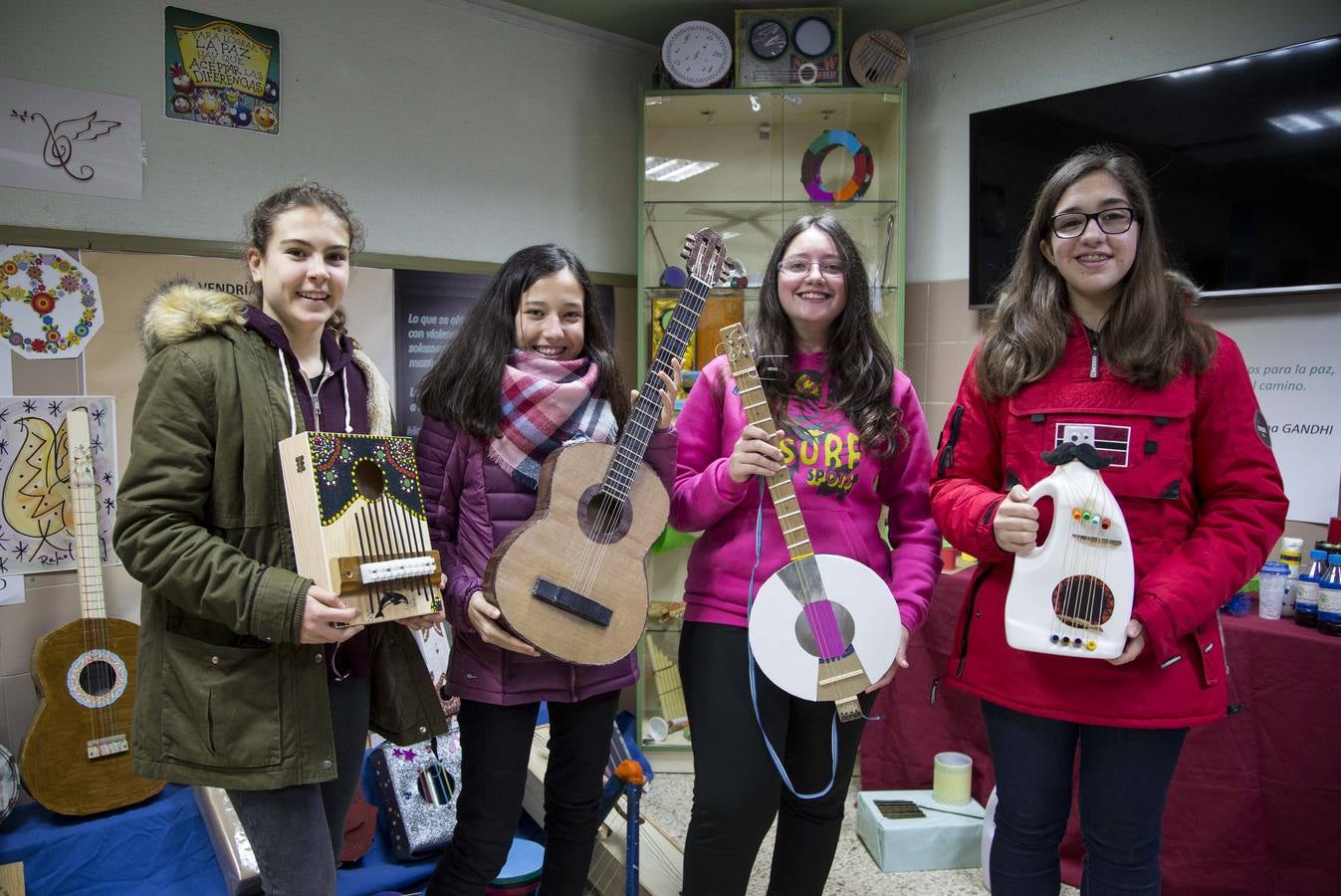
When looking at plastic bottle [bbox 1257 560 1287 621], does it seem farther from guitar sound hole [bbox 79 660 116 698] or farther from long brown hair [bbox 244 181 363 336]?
guitar sound hole [bbox 79 660 116 698]

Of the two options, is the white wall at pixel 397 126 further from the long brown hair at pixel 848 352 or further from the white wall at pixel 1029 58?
the long brown hair at pixel 848 352

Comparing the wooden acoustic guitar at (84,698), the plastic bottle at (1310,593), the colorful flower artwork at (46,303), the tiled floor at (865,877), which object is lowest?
the tiled floor at (865,877)

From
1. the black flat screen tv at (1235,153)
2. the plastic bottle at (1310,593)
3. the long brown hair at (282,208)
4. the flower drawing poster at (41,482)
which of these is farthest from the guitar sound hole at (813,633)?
the flower drawing poster at (41,482)

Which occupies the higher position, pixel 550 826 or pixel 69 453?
pixel 69 453

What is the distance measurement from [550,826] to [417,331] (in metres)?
1.88

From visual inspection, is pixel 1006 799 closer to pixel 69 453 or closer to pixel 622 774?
pixel 622 774

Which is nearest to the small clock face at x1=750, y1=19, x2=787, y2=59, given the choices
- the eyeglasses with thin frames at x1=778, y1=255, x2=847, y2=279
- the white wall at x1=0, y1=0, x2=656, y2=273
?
the white wall at x1=0, y1=0, x2=656, y2=273

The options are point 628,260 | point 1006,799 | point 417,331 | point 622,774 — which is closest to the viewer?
point 1006,799

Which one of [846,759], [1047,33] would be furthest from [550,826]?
[1047,33]

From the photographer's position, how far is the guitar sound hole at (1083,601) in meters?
1.34

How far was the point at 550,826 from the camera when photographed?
5.57 ft

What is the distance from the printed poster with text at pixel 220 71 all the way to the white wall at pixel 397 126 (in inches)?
1.2

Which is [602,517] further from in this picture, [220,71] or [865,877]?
[220,71]

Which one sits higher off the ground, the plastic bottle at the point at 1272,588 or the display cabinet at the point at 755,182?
the display cabinet at the point at 755,182
